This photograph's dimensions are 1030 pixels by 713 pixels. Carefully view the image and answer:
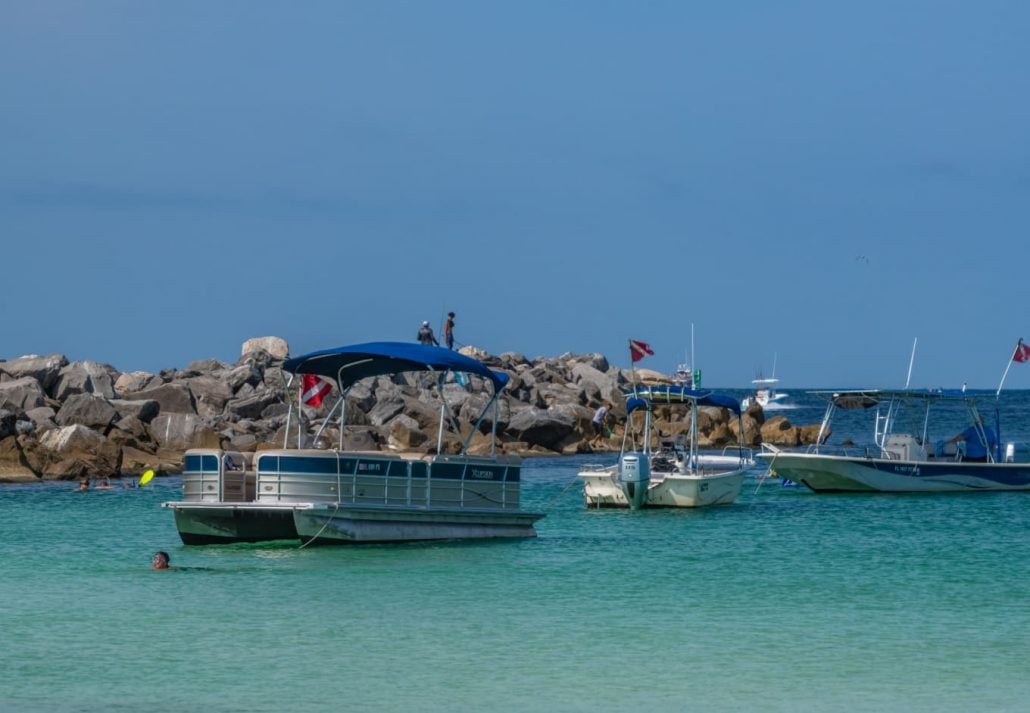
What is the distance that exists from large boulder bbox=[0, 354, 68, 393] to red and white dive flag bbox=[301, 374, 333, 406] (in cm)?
3189

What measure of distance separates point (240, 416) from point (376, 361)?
33.2 metres

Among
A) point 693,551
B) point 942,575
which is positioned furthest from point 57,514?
point 942,575

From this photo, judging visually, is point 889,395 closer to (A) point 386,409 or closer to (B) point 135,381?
(A) point 386,409

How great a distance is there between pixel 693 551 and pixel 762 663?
12392mm

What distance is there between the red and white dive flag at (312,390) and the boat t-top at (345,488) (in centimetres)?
26

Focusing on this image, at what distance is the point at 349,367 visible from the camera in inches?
1138

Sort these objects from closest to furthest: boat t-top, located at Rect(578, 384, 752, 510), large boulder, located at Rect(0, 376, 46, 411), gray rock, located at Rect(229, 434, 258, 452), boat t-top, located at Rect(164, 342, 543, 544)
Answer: boat t-top, located at Rect(164, 342, 543, 544), boat t-top, located at Rect(578, 384, 752, 510), gray rock, located at Rect(229, 434, 258, 452), large boulder, located at Rect(0, 376, 46, 411)

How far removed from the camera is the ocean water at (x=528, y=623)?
53.1 ft

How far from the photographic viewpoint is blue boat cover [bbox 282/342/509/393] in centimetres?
2792

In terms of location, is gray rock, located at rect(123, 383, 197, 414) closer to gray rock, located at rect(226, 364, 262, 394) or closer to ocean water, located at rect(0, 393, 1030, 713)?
gray rock, located at rect(226, 364, 262, 394)

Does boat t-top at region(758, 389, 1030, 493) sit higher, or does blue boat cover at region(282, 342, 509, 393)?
blue boat cover at region(282, 342, 509, 393)

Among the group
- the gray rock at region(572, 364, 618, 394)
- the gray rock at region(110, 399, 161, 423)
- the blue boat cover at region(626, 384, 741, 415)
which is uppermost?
the gray rock at region(572, 364, 618, 394)

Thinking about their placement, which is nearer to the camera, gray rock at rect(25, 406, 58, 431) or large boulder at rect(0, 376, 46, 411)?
gray rock at rect(25, 406, 58, 431)

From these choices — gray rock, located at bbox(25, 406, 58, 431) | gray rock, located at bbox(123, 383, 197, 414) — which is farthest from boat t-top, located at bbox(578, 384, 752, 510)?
gray rock, located at bbox(123, 383, 197, 414)
